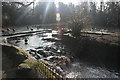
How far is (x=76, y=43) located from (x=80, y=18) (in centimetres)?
379

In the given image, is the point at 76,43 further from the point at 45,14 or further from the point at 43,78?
the point at 45,14

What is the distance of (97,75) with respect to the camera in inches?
322

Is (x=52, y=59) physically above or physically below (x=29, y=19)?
below

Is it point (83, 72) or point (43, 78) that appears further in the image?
point (83, 72)

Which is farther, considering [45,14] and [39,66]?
[45,14]

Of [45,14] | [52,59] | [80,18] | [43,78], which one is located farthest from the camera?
[45,14]

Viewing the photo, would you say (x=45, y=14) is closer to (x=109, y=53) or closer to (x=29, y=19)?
(x=29, y=19)

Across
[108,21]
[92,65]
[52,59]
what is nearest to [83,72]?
[92,65]

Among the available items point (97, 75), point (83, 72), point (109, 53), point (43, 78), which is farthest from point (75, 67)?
point (43, 78)

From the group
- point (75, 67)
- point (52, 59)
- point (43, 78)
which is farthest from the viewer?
point (52, 59)

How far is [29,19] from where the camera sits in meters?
41.2

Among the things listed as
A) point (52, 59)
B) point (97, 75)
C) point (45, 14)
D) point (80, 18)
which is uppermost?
point (45, 14)

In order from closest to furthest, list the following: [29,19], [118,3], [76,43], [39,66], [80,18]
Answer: [39,66] → [76,43] → [80,18] → [118,3] → [29,19]

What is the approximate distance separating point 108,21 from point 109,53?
21.5 meters
